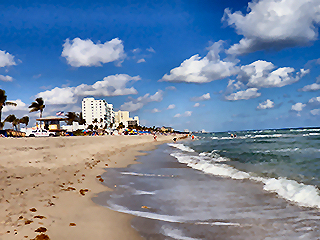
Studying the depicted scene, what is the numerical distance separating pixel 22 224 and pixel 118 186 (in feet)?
13.7

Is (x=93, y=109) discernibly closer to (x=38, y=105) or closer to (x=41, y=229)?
(x=38, y=105)

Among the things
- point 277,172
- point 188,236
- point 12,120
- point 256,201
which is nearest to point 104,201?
point 188,236

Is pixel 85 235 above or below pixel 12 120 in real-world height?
below

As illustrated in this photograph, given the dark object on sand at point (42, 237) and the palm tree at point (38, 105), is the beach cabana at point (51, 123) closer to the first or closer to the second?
the palm tree at point (38, 105)

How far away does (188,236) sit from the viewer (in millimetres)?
3934

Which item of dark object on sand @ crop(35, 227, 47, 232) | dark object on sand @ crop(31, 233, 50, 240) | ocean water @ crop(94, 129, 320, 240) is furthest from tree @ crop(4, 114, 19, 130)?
dark object on sand @ crop(31, 233, 50, 240)

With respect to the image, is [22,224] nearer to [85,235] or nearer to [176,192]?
[85,235]

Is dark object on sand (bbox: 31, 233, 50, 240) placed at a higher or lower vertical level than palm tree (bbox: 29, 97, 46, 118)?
lower

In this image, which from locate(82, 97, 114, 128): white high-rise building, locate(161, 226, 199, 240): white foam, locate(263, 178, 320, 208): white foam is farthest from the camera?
locate(82, 97, 114, 128): white high-rise building

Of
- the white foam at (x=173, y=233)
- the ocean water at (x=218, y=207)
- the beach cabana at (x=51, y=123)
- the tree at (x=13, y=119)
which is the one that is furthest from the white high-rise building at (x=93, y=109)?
the white foam at (x=173, y=233)

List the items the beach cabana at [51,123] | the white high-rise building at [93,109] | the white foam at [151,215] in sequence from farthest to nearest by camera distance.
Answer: the white high-rise building at [93,109]
the beach cabana at [51,123]
the white foam at [151,215]

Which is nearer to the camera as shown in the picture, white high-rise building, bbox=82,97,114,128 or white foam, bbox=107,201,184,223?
white foam, bbox=107,201,184,223

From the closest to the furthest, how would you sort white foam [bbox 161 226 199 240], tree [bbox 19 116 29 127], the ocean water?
white foam [bbox 161 226 199 240] → the ocean water → tree [bbox 19 116 29 127]

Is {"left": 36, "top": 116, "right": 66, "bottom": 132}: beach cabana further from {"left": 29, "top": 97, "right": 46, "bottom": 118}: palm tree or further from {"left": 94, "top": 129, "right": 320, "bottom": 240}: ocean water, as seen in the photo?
{"left": 94, "top": 129, "right": 320, "bottom": 240}: ocean water
